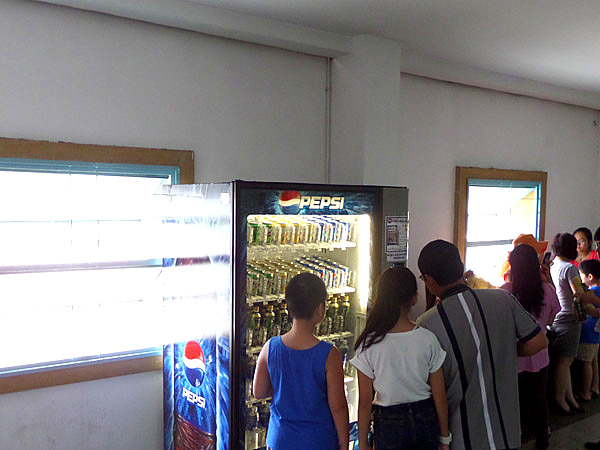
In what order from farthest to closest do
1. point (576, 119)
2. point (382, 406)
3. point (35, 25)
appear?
point (576, 119) → point (35, 25) → point (382, 406)

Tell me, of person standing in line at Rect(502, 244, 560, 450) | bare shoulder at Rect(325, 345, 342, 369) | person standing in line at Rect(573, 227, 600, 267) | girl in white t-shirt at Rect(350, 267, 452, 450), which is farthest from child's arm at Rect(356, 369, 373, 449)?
person standing in line at Rect(573, 227, 600, 267)

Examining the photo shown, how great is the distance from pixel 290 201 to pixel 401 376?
1.12 meters

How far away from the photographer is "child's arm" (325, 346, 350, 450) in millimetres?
2309

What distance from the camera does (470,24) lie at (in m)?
3.82

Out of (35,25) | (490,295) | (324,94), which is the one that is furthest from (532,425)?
(35,25)

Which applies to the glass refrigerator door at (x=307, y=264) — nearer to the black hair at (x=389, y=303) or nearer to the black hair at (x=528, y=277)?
the black hair at (x=389, y=303)

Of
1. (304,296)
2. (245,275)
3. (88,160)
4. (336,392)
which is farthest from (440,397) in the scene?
(88,160)

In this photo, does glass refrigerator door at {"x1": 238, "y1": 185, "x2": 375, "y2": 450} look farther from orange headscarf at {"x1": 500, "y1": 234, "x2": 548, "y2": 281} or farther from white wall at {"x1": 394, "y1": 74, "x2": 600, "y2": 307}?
orange headscarf at {"x1": 500, "y1": 234, "x2": 548, "y2": 281}

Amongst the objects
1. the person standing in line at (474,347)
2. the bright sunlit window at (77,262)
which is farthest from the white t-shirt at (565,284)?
the bright sunlit window at (77,262)

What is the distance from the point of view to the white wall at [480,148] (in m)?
5.05

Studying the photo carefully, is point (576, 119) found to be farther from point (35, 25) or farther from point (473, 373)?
point (35, 25)

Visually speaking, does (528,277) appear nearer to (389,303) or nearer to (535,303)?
(535,303)

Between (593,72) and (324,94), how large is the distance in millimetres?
2859

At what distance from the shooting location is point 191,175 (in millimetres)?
3721
